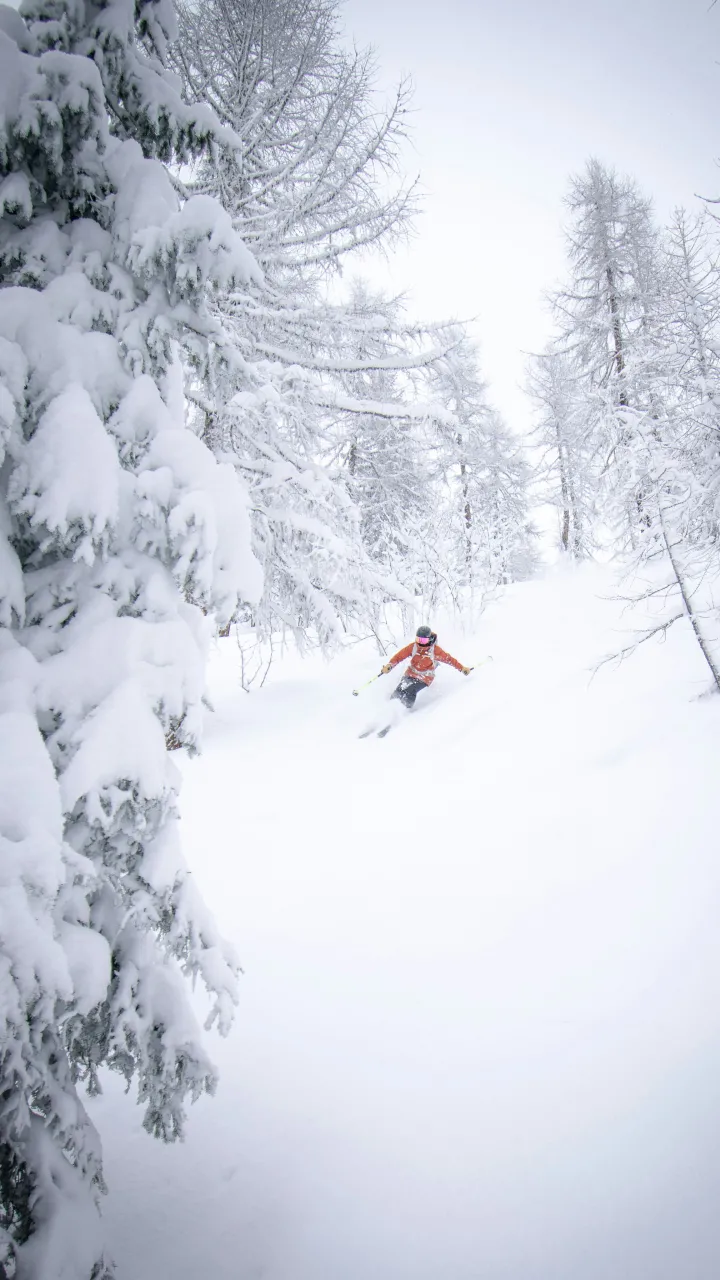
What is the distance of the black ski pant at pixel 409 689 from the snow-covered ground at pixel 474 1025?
1.90 meters

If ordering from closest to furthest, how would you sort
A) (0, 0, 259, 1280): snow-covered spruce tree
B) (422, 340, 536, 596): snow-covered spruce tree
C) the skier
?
(0, 0, 259, 1280): snow-covered spruce tree
the skier
(422, 340, 536, 596): snow-covered spruce tree

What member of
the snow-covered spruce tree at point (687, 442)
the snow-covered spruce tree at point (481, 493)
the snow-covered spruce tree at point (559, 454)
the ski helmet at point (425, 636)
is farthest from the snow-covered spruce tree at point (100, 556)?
the snow-covered spruce tree at point (559, 454)

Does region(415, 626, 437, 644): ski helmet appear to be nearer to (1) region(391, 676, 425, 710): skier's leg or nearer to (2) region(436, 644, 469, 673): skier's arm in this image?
(2) region(436, 644, 469, 673): skier's arm

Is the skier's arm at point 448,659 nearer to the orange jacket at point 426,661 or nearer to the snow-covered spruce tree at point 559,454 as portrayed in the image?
the orange jacket at point 426,661

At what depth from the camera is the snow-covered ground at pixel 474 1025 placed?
219 cm

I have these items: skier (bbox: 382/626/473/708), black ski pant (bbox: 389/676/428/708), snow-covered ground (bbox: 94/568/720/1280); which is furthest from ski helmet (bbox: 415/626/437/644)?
snow-covered ground (bbox: 94/568/720/1280)

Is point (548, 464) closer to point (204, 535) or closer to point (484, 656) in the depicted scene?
point (484, 656)

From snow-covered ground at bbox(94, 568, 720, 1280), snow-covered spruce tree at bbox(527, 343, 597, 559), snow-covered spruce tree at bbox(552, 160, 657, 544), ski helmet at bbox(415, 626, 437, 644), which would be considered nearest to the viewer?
snow-covered ground at bbox(94, 568, 720, 1280)

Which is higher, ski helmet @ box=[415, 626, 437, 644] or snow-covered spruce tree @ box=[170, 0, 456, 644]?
snow-covered spruce tree @ box=[170, 0, 456, 644]

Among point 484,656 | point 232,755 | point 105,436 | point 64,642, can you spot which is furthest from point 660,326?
point 232,755

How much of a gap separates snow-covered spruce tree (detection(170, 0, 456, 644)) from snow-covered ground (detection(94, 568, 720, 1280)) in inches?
129

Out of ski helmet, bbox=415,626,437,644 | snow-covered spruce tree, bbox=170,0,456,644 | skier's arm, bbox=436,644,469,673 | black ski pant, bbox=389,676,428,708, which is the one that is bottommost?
black ski pant, bbox=389,676,428,708

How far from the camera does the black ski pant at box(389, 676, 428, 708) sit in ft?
27.2

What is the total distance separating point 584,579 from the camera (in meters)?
11.7
